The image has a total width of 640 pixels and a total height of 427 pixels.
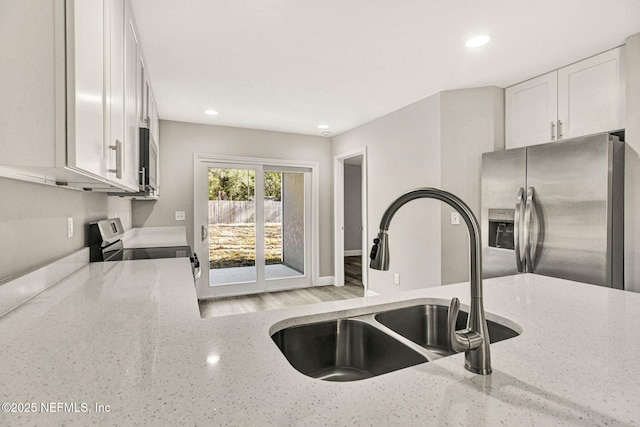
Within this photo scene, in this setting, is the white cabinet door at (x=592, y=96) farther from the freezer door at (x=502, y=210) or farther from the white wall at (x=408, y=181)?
the white wall at (x=408, y=181)

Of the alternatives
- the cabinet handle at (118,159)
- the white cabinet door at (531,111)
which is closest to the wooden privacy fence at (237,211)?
the white cabinet door at (531,111)

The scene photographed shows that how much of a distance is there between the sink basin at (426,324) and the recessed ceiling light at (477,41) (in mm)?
1872

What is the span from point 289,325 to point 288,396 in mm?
458

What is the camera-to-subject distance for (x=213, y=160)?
4.34 metres

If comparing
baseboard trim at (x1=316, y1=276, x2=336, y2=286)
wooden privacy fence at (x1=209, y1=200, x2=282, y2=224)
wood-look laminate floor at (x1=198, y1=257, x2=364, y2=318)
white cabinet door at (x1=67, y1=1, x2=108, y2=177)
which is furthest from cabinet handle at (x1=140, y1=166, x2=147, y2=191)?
baseboard trim at (x1=316, y1=276, x2=336, y2=286)

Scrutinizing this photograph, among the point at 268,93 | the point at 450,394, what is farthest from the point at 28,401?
the point at 268,93

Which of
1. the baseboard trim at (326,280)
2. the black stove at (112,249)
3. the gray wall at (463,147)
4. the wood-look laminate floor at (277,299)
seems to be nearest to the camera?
the black stove at (112,249)

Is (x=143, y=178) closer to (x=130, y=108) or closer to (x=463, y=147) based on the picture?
(x=130, y=108)

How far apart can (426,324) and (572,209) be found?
1.71 meters

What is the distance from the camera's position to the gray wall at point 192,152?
4.05 metres

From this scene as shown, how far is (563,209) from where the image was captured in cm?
229

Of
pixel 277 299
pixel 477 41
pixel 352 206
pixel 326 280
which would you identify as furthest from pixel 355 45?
pixel 352 206

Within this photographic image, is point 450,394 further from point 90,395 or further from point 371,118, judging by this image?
point 371,118

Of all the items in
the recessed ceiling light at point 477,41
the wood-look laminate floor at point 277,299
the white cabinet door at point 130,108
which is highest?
the recessed ceiling light at point 477,41
